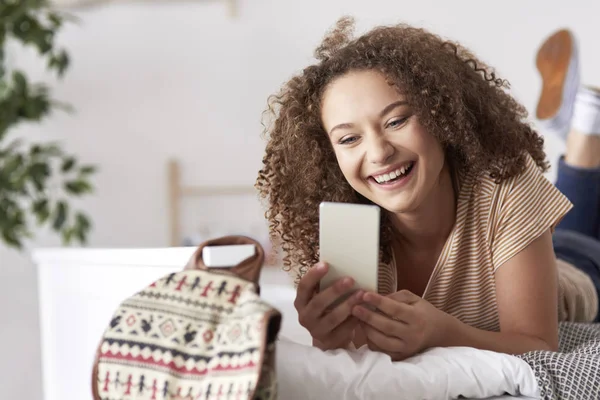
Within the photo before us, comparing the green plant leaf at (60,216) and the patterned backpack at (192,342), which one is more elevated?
the patterned backpack at (192,342)

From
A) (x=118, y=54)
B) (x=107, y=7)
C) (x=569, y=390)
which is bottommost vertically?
(x=569, y=390)

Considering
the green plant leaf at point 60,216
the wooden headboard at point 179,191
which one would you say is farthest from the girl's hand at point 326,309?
the wooden headboard at point 179,191

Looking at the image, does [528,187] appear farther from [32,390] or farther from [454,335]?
[32,390]

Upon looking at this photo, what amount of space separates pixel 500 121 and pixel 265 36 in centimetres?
197

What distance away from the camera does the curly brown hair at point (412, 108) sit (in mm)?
952

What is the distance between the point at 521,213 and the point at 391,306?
287 millimetres

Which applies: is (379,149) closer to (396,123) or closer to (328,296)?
(396,123)

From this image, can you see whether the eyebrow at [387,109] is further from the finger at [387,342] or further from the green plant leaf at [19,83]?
the green plant leaf at [19,83]

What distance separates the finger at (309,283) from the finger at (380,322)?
0.05 metres

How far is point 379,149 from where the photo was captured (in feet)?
2.97

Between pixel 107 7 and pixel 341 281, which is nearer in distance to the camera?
pixel 341 281

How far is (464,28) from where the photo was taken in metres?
2.77

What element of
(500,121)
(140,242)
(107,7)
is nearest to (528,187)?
(500,121)

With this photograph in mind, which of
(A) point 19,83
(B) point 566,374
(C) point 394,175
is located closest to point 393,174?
(C) point 394,175
